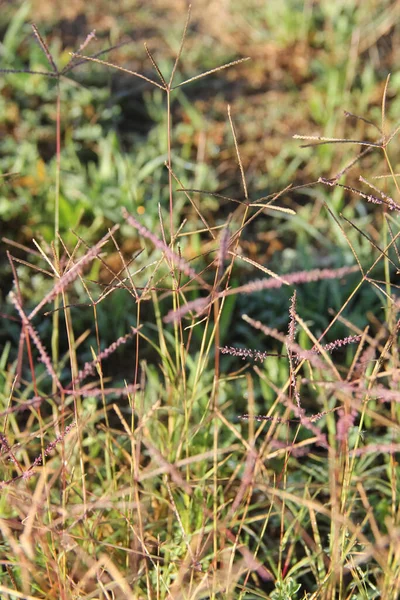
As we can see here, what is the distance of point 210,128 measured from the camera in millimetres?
3020

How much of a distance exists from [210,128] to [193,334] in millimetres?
1268

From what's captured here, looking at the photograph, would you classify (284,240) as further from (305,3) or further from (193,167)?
(305,3)

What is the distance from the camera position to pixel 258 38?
134 inches

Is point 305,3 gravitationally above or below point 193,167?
above

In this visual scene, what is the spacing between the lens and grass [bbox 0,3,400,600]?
1.27 metres

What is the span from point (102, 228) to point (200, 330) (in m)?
0.67

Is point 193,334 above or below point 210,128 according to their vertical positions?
below

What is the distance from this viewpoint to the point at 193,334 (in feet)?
6.91

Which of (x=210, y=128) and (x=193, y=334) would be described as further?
(x=210, y=128)

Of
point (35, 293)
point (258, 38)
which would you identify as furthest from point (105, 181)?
point (258, 38)

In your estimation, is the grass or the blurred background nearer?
the grass

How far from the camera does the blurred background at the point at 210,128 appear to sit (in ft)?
7.91

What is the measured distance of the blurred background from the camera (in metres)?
2.41

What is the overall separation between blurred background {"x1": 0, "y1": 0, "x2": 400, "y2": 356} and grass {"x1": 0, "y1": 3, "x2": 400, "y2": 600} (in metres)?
0.01
